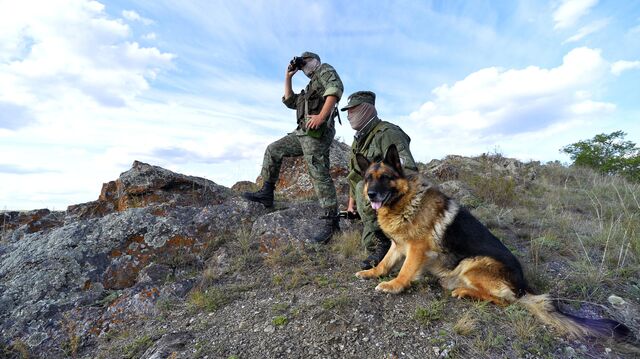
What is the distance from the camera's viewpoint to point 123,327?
3539 mm

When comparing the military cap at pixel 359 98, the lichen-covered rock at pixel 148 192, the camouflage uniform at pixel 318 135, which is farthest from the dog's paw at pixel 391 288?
the lichen-covered rock at pixel 148 192

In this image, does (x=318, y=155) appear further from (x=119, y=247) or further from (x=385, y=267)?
(x=119, y=247)

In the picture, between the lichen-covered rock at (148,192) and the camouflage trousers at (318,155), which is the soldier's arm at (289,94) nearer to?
the camouflage trousers at (318,155)

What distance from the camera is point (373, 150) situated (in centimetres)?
414

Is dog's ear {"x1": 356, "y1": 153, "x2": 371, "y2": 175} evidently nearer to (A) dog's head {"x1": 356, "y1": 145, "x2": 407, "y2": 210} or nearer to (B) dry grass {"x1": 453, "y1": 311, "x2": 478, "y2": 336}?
Answer: (A) dog's head {"x1": 356, "y1": 145, "x2": 407, "y2": 210}

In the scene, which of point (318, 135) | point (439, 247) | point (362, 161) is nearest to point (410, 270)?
point (439, 247)

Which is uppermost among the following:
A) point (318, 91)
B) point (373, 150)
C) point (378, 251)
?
point (318, 91)

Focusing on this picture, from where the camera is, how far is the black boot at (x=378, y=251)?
13.3ft

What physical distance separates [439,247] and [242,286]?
2.25 metres

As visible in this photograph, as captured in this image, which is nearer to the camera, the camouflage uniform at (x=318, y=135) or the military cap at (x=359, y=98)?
the military cap at (x=359, y=98)

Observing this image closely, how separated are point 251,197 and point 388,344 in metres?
3.51

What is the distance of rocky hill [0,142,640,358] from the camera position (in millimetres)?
2730

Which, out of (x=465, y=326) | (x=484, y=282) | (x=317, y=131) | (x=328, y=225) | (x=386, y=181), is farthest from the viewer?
(x=328, y=225)

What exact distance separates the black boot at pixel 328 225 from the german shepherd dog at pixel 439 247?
3.93 feet
